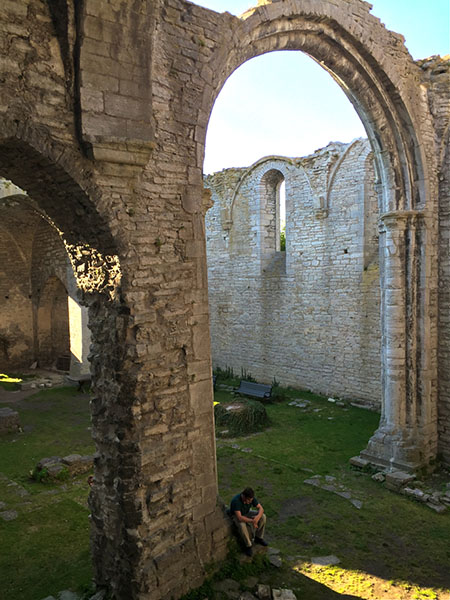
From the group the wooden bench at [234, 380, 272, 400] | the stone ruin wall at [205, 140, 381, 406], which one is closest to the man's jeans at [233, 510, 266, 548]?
the stone ruin wall at [205, 140, 381, 406]

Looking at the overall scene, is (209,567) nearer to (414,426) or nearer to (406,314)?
(414,426)

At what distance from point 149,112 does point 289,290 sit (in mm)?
9434

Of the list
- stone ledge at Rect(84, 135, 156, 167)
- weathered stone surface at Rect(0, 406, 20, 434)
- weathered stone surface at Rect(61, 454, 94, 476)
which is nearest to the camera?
stone ledge at Rect(84, 135, 156, 167)

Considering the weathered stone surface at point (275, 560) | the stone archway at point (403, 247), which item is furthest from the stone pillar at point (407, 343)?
the weathered stone surface at point (275, 560)

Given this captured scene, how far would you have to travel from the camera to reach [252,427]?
33.2 feet

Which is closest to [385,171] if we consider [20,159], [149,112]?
[149,112]

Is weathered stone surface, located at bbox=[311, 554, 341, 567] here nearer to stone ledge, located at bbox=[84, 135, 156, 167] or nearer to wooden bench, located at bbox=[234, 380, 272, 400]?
stone ledge, located at bbox=[84, 135, 156, 167]

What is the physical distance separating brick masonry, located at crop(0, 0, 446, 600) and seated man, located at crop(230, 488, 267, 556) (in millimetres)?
194

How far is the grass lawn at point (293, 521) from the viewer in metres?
5.05

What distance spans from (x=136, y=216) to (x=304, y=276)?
8992mm

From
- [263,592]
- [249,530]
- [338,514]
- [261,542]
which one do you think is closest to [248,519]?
[249,530]

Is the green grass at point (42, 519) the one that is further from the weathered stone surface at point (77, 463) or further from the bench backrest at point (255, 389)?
the bench backrest at point (255, 389)

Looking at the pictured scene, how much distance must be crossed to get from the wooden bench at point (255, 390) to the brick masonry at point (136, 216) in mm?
7266

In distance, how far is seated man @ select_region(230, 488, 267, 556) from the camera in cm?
521
